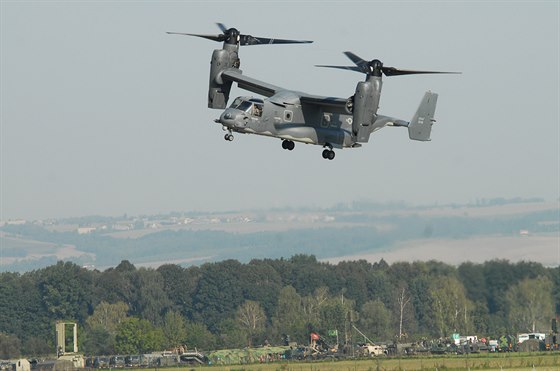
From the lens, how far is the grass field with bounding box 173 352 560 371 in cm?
9226

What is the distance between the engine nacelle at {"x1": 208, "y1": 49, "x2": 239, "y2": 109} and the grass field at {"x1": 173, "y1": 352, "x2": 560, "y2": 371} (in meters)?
23.7

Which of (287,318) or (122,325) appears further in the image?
(287,318)

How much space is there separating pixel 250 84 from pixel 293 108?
24.8 ft

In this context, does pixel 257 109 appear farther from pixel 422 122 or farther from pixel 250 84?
pixel 422 122

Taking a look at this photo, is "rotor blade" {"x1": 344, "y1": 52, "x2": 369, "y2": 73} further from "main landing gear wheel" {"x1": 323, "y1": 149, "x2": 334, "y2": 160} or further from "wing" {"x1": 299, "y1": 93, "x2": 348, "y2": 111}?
"main landing gear wheel" {"x1": 323, "y1": 149, "x2": 334, "y2": 160}

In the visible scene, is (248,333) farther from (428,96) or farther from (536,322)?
(428,96)

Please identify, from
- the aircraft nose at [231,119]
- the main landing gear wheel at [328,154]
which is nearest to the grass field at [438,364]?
the main landing gear wheel at [328,154]

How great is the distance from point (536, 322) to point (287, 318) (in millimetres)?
38587

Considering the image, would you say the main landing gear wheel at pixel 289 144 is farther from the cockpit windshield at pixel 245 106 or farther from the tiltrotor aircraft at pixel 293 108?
the cockpit windshield at pixel 245 106

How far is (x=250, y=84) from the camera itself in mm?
89812

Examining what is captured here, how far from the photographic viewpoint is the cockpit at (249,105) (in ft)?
263

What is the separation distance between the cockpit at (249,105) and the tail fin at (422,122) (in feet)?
57.7

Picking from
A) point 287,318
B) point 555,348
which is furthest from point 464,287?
point 555,348

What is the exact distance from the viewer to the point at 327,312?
156 m
